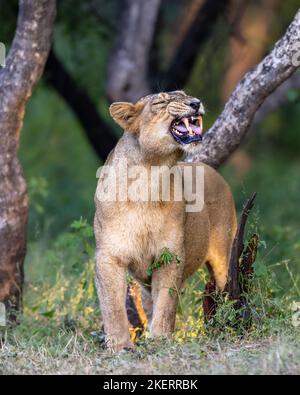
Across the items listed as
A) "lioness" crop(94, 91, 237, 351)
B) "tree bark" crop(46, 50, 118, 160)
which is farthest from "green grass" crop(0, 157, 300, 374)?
"tree bark" crop(46, 50, 118, 160)

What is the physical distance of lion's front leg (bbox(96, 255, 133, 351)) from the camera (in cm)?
607

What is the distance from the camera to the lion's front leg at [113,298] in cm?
607

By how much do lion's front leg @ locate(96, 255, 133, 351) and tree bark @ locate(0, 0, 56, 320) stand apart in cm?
106

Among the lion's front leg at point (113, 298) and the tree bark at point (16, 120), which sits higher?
the tree bark at point (16, 120)

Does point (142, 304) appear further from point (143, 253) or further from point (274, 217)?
point (274, 217)

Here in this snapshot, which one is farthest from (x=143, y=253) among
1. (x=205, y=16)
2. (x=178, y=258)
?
(x=205, y=16)

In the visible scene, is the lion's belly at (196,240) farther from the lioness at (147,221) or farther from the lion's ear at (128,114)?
the lion's ear at (128,114)

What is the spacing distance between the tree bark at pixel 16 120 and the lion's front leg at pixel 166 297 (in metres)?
1.23

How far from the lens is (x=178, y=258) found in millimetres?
6086

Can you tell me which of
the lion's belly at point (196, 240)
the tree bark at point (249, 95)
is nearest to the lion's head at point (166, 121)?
the lion's belly at point (196, 240)

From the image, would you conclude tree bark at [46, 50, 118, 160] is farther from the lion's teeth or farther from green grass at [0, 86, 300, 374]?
the lion's teeth

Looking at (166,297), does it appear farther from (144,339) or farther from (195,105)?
(195,105)

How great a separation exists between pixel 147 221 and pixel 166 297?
45cm
